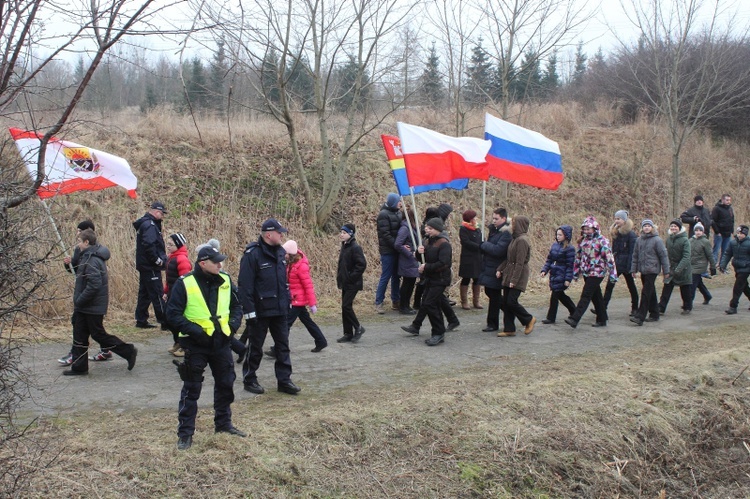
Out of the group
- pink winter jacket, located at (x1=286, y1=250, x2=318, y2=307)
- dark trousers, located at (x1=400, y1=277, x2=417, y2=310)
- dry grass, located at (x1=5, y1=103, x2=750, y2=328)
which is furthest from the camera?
dry grass, located at (x1=5, y1=103, x2=750, y2=328)

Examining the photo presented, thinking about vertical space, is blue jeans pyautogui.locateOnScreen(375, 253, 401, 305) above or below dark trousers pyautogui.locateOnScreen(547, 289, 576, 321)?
above

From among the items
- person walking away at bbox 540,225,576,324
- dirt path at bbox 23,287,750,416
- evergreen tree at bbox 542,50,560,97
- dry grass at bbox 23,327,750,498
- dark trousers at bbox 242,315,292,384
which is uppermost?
evergreen tree at bbox 542,50,560,97

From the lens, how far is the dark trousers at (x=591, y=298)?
35.4ft

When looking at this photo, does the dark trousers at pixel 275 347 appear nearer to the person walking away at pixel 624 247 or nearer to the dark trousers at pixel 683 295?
the person walking away at pixel 624 247

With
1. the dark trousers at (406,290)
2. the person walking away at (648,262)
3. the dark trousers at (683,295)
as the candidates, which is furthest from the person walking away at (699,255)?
the dark trousers at (406,290)

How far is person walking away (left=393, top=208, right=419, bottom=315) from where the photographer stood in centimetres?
1179

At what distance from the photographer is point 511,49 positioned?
17.5 m

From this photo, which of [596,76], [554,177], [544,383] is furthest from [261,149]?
[596,76]

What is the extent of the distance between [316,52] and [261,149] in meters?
5.02

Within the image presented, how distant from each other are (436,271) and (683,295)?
5.98 m

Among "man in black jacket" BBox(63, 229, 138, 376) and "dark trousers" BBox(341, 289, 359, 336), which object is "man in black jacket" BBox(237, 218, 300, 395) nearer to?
"man in black jacket" BBox(63, 229, 138, 376)

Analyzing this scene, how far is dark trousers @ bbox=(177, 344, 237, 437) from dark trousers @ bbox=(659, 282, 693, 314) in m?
9.33

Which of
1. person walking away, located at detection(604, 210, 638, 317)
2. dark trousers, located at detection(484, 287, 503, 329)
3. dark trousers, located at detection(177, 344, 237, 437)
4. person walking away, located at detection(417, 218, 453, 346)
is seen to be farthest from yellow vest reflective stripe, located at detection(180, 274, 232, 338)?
person walking away, located at detection(604, 210, 638, 317)

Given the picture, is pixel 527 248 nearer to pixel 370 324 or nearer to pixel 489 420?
pixel 370 324
